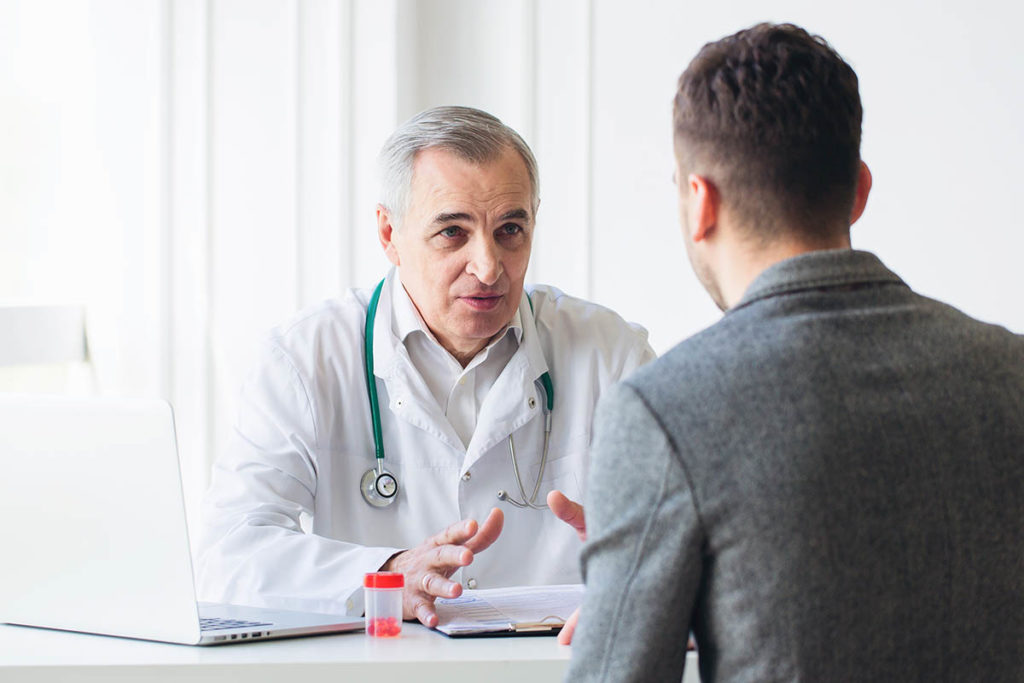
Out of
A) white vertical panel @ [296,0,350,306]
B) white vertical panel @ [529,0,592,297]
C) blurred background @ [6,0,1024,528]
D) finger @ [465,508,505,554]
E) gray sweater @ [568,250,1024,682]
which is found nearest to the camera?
gray sweater @ [568,250,1024,682]

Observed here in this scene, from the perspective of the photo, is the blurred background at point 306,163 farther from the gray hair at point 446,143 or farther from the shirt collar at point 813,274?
the shirt collar at point 813,274

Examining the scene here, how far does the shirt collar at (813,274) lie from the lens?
3.29 ft

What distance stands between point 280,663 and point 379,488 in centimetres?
85

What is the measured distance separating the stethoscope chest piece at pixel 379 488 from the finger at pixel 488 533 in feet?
1.59

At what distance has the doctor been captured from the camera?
2.23 m

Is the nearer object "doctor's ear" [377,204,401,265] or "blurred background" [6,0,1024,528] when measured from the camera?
"doctor's ear" [377,204,401,265]

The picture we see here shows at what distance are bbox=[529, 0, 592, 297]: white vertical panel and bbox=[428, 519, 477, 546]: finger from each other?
183 centimetres

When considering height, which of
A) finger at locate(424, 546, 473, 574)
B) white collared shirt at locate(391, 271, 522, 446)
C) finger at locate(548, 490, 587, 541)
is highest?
white collared shirt at locate(391, 271, 522, 446)

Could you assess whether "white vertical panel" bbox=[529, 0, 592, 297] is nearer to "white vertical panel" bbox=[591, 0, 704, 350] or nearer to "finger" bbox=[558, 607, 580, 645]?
"white vertical panel" bbox=[591, 0, 704, 350]

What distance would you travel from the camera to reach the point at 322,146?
3.43 m

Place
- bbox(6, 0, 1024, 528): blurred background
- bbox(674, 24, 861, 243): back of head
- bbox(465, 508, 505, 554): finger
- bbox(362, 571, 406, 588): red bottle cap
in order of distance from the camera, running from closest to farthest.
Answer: bbox(674, 24, 861, 243): back of head, bbox(362, 571, 406, 588): red bottle cap, bbox(465, 508, 505, 554): finger, bbox(6, 0, 1024, 528): blurred background

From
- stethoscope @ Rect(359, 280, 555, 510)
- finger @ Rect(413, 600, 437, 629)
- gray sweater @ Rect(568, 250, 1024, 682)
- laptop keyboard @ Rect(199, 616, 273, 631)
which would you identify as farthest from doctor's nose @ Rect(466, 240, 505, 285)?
gray sweater @ Rect(568, 250, 1024, 682)

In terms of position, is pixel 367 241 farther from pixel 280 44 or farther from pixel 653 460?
pixel 653 460

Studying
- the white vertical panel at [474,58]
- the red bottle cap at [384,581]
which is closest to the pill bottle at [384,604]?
the red bottle cap at [384,581]
